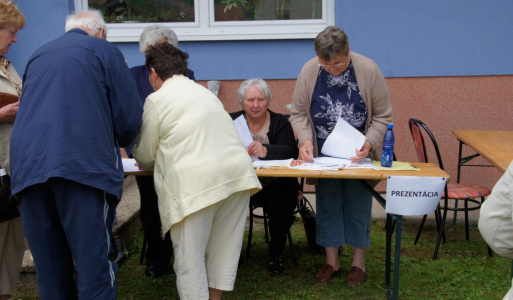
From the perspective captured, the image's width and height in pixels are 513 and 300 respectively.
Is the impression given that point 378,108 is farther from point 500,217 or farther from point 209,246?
point 500,217

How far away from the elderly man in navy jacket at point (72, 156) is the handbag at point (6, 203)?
0.29 meters

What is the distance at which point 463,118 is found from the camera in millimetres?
5047

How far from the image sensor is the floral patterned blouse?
11.0 feet

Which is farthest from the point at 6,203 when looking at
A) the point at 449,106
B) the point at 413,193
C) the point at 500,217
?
the point at 449,106

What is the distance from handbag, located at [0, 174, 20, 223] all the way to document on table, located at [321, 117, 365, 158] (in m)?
1.90

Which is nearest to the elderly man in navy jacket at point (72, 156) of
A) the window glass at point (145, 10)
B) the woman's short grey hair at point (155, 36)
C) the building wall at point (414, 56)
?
the woman's short grey hair at point (155, 36)

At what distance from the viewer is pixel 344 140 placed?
332cm

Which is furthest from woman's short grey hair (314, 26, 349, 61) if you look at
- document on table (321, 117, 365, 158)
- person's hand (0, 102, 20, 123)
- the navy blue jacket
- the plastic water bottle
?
person's hand (0, 102, 20, 123)

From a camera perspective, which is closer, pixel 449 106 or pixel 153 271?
pixel 153 271

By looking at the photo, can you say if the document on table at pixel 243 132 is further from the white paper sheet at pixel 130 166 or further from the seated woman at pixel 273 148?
the white paper sheet at pixel 130 166

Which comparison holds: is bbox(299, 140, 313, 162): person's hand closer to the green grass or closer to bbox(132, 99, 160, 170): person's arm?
the green grass

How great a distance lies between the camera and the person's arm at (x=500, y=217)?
1.55 meters

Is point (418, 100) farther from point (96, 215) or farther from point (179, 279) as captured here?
point (96, 215)

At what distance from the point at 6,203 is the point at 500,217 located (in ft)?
7.67
